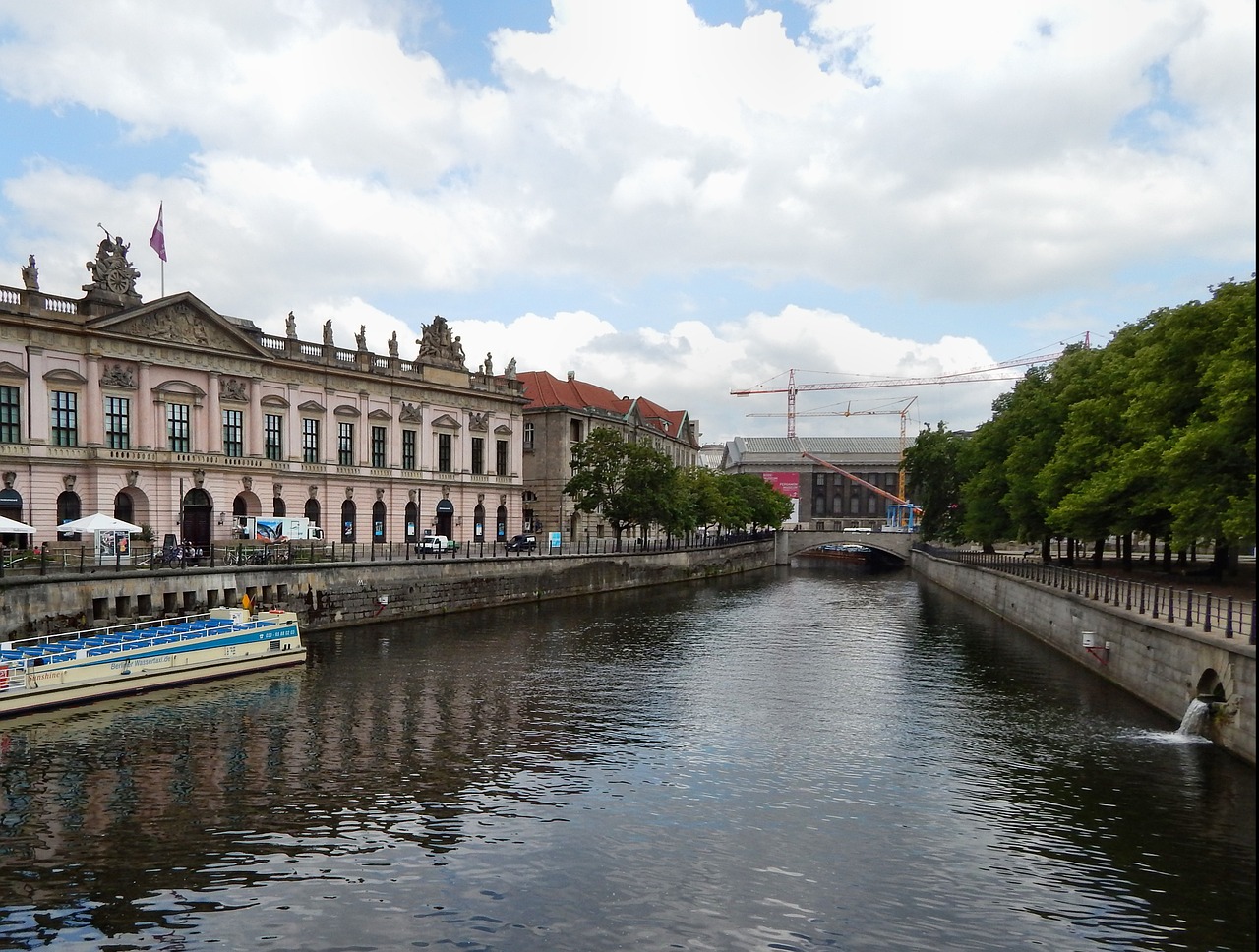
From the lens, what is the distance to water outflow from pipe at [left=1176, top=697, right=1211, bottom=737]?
1052 inches

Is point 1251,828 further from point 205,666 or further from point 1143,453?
point 205,666

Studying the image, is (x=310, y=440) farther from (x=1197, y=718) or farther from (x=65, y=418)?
(x=1197, y=718)

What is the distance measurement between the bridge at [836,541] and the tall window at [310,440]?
271 feet

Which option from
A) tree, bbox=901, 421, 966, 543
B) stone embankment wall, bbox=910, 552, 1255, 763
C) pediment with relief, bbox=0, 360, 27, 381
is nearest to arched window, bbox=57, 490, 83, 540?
pediment with relief, bbox=0, 360, 27, 381

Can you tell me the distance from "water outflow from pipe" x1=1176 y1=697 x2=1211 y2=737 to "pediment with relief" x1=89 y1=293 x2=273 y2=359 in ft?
187

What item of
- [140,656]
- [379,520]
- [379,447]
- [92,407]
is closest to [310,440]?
[379,447]

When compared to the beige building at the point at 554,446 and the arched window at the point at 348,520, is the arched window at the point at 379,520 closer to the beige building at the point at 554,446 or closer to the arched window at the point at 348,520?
the arched window at the point at 348,520

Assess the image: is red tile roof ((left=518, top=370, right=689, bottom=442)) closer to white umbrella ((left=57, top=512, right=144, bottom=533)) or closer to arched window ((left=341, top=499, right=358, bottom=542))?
arched window ((left=341, top=499, right=358, bottom=542))

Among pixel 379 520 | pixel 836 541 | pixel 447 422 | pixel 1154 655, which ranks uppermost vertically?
pixel 447 422

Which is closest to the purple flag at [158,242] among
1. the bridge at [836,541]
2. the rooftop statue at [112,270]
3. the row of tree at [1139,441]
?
the rooftop statue at [112,270]

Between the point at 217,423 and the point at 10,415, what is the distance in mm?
12098

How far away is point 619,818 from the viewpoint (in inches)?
834

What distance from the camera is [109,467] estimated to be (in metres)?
55.5

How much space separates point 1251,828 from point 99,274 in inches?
2418
